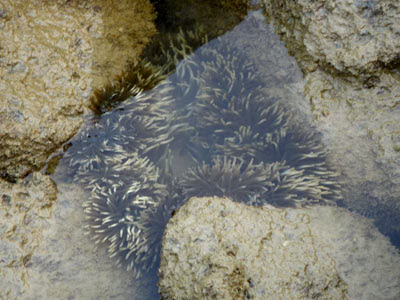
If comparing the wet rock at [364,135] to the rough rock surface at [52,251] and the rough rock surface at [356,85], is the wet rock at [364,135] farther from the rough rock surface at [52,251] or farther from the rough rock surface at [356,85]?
the rough rock surface at [52,251]

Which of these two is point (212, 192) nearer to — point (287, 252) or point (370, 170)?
point (287, 252)

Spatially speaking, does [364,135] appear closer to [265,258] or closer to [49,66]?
[265,258]

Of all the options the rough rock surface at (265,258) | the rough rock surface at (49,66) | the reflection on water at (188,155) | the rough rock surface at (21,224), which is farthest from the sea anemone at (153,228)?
the rough rock surface at (49,66)

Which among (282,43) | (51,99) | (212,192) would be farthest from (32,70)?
(282,43)

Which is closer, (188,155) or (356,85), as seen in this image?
(356,85)

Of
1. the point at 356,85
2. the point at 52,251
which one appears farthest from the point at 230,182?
the point at 52,251

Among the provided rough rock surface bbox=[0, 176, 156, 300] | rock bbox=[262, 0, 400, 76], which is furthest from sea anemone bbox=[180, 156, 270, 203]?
rock bbox=[262, 0, 400, 76]

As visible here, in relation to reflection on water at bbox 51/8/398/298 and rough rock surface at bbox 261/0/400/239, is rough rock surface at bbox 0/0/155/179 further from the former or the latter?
rough rock surface at bbox 261/0/400/239
